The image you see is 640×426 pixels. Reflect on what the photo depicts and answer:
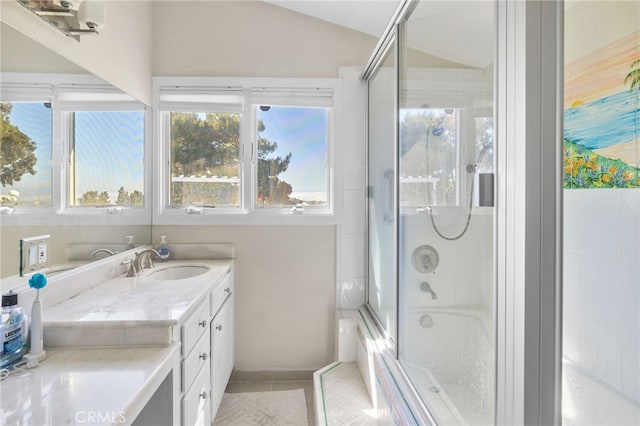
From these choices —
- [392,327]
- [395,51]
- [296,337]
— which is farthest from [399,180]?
[296,337]

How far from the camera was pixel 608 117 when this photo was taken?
0.92m

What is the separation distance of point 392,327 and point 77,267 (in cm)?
159

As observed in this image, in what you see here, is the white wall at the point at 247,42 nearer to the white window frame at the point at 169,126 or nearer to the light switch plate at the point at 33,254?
the white window frame at the point at 169,126

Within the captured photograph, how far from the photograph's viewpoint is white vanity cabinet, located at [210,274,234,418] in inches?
68.2

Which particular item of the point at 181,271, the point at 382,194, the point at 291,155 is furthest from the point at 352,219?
the point at 181,271

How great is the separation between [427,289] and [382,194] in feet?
2.44

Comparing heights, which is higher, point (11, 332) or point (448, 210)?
point (448, 210)

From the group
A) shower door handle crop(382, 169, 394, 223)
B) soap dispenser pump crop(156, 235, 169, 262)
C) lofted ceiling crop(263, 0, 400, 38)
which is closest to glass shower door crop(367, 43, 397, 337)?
shower door handle crop(382, 169, 394, 223)

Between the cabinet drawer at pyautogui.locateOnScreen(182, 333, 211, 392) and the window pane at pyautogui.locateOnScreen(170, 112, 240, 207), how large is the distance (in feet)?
3.48

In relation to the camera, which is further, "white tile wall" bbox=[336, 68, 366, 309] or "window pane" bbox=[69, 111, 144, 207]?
"white tile wall" bbox=[336, 68, 366, 309]

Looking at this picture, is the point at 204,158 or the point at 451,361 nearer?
the point at 451,361

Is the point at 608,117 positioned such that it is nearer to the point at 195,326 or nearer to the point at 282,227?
the point at 195,326

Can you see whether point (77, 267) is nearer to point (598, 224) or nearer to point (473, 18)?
point (473, 18)

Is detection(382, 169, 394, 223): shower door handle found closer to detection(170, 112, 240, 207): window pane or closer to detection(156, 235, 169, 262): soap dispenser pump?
detection(170, 112, 240, 207): window pane
